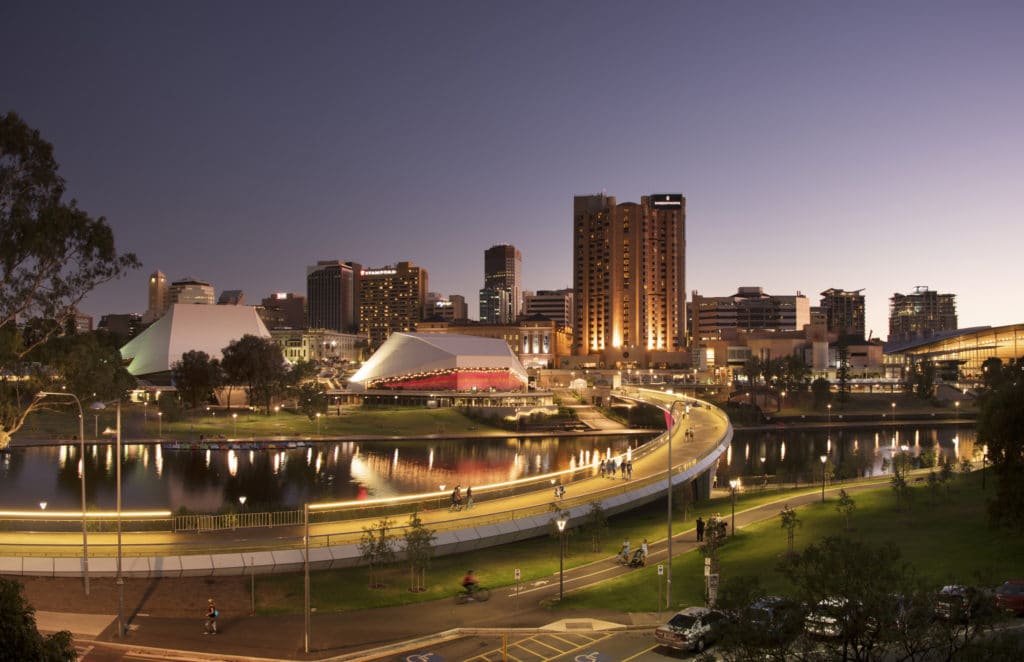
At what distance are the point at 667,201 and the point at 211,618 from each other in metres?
185

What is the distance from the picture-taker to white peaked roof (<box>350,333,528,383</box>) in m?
116

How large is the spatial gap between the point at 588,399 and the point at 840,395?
125 feet

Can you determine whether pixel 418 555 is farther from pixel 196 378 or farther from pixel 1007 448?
A: pixel 196 378

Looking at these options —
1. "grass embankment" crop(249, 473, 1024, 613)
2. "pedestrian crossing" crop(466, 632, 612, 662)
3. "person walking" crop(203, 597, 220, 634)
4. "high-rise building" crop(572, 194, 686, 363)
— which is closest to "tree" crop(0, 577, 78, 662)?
"person walking" crop(203, 597, 220, 634)

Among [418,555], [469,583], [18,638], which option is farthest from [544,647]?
[18,638]

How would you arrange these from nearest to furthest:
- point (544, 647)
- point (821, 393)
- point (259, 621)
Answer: point (544, 647) → point (259, 621) → point (821, 393)

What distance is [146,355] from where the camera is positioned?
4683 inches

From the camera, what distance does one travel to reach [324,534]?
27.2 m

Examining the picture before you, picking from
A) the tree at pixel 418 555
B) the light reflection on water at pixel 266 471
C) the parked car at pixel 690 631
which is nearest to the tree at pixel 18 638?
the parked car at pixel 690 631

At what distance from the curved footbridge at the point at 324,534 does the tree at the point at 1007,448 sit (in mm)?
10862

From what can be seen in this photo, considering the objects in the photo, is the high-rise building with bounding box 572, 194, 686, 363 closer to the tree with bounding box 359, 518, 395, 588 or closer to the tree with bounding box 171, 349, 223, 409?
the tree with bounding box 171, 349, 223, 409

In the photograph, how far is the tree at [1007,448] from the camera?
2308cm

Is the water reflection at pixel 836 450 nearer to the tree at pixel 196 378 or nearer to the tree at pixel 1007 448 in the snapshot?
the tree at pixel 1007 448

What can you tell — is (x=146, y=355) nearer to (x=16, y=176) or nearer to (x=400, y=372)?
(x=400, y=372)
